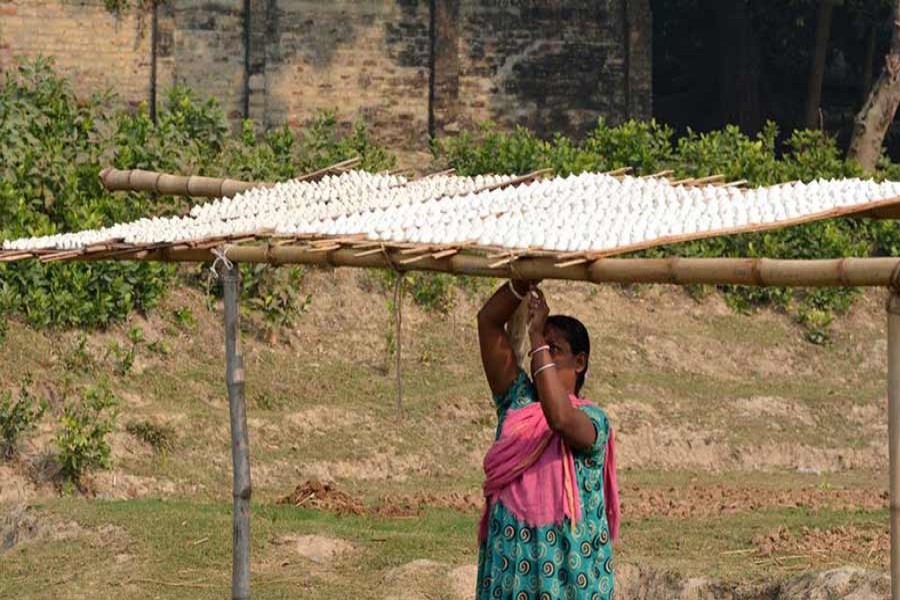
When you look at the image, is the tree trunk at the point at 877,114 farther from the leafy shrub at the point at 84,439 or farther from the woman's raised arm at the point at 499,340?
the woman's raised arm at the point at 499,340

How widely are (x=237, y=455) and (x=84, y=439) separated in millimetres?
5247

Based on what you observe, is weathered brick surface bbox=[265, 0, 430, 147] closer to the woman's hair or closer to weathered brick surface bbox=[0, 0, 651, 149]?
weathered brick surface bbox=[0, 0, 651, 149]

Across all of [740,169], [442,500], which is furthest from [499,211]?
[740,169]

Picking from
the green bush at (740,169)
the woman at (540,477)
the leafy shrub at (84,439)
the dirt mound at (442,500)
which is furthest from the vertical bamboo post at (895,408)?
the green bush at (740,169)

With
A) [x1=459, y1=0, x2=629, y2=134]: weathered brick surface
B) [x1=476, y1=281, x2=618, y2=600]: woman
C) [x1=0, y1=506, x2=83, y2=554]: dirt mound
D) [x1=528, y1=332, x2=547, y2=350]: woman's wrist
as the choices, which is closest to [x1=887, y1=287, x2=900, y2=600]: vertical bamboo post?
[x1=476, y1=281, x2=618, y2=600]: woman

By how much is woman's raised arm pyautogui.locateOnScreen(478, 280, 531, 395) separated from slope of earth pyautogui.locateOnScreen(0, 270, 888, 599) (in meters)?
2.83

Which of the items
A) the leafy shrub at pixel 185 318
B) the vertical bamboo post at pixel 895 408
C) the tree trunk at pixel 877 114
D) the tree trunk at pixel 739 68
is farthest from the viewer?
the tree trunk at pixel 739 68

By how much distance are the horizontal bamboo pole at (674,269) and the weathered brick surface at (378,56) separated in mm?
13195

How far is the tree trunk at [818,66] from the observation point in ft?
68.6

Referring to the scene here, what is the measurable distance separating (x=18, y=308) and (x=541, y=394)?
909cm

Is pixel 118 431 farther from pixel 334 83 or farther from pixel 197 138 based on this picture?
pixel 334 83

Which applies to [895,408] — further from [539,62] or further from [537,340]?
[539,62]

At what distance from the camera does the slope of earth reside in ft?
31.7

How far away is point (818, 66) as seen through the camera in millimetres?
21172
